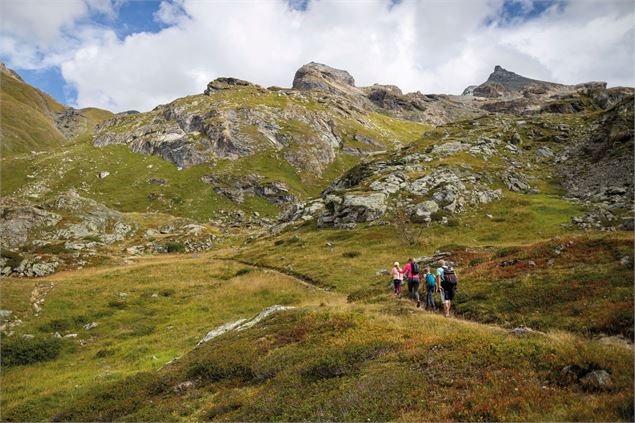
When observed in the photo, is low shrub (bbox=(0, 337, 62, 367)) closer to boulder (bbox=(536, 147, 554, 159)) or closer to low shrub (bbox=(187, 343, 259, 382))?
low shrub (bbox=(187, 343, 259, 382))

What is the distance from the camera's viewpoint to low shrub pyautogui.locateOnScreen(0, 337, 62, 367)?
84.4 feet

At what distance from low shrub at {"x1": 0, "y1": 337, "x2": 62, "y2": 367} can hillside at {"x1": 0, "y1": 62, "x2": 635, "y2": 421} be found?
115 mm

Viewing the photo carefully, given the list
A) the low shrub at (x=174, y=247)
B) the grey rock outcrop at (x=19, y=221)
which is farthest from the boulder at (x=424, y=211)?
the grey rock outcrop at (x=19, y=221)

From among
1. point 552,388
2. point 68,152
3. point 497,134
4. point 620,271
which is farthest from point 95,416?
point 68,152

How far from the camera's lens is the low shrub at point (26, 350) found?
25.7 m

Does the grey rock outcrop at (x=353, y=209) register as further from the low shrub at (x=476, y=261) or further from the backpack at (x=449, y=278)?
the backpack at (x=449, y=278)

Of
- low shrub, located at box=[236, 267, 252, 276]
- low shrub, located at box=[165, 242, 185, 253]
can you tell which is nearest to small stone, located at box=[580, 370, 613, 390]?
low shrub, located at box=[236, 267, 252, 276]

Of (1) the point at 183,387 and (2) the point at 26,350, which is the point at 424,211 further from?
(2) the point at 26,350

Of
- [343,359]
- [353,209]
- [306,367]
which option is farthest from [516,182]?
[306,367]

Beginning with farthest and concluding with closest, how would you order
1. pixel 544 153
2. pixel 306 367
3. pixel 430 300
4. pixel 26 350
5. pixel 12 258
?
1. pixel 544 153
2. pixel 12 258
3. pixel 26 350
4. pixel 430 300
5. pixel 306 367

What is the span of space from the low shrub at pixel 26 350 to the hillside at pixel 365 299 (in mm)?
115

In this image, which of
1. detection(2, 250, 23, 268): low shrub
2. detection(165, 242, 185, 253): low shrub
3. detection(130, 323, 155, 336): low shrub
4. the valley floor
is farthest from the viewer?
detection(165, 242, 185, 253): low shrub

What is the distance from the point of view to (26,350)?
26625 millimetres

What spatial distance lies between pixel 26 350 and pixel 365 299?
82.3 ft
